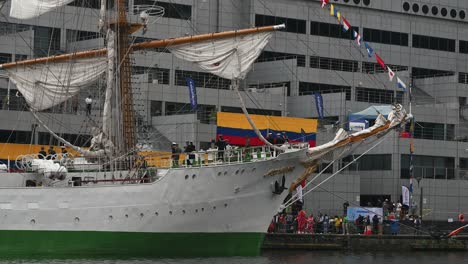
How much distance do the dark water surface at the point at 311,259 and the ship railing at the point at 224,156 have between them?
444 cm

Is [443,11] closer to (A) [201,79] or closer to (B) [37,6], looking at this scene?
(A) [201,79]

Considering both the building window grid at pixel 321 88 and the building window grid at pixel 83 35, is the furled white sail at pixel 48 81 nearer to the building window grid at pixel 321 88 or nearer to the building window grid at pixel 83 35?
the building window grid at pixel 83 35

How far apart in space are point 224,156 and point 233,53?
578cm

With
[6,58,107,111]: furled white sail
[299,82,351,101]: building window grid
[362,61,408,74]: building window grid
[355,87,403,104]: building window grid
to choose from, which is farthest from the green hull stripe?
[362,61,408,74]: building window grid

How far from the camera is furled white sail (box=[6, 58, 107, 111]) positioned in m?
63.5

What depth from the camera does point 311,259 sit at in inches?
2356

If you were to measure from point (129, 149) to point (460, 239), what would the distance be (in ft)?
68.1

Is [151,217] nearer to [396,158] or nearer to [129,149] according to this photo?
[129,149]

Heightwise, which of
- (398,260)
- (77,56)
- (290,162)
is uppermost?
(77,56)

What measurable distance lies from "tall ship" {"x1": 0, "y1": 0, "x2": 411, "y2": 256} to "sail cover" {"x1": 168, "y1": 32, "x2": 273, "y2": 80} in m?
0.05

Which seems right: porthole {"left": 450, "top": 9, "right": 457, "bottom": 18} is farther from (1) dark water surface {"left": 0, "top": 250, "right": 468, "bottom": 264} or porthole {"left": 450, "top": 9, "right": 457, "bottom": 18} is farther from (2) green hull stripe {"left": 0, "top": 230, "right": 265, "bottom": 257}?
(2) green hull stripe {"left": 0, "top": 230, "right": 265, "bottom": 257}

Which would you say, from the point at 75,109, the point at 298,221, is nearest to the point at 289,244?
the point at 298,221

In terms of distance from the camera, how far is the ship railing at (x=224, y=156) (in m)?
57.2

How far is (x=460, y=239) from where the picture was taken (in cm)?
7031
